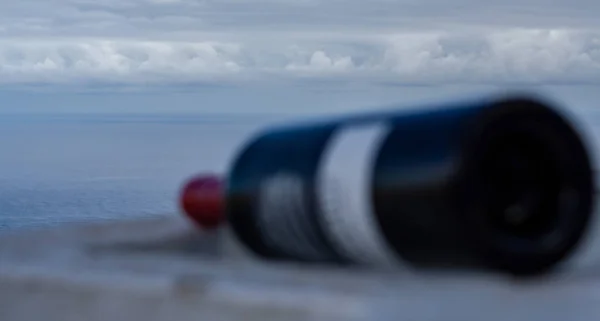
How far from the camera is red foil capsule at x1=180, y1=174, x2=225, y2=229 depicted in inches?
102

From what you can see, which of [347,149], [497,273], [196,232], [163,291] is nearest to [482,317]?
[497,273]

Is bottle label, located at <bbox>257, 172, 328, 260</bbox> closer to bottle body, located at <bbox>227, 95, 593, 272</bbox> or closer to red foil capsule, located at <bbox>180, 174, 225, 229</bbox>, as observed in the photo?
bottle body, located at <bbox>227, 95, 593, 272</bbox>

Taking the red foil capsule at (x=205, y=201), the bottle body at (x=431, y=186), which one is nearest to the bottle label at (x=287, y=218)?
the bottle body at (x=431, y=186)

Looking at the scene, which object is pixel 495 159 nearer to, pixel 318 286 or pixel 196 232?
pixel 318 286

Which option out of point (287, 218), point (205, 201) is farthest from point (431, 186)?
point (205, 201)

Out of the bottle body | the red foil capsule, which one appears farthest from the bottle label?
the red foil capsule

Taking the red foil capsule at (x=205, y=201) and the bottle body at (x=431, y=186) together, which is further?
the red foil capsule at (x=205, y=201)

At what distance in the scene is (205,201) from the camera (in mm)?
2609

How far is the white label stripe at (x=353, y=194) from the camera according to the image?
171cm

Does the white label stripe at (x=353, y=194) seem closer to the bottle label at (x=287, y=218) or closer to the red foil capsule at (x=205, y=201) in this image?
the bottle label at (x=287, y=218)

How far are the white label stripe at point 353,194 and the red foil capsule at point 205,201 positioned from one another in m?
0.79

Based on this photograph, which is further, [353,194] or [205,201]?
[205,201]

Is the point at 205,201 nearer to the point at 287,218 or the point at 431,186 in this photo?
the point at 287,218

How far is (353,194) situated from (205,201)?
939 millimetres
